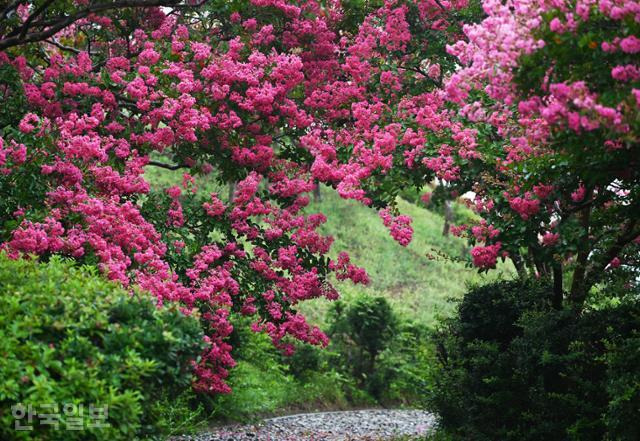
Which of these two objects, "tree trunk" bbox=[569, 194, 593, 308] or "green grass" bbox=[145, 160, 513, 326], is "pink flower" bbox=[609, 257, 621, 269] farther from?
"green grass" bbox=[145, 160, 513, 326]

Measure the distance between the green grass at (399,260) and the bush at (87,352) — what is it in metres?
15.7

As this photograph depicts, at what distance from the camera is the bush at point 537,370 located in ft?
23.0

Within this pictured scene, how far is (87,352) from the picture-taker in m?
4.80

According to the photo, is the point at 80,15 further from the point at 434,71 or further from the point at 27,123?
the point at 434,71

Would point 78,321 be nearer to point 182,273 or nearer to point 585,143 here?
point 585,143

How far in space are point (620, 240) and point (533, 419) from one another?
2.09m

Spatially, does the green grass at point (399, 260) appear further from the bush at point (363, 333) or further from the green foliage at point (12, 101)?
the green foliage at point (12, 101)

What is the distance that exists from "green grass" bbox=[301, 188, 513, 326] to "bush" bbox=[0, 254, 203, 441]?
15732mm

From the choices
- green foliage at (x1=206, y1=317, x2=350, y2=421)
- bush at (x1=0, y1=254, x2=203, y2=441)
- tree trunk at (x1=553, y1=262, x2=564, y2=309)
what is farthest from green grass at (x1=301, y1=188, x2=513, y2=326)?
bush at (x1=0, y1=254, x2=203, y2=441)

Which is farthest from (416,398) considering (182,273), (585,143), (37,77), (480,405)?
(585,143)

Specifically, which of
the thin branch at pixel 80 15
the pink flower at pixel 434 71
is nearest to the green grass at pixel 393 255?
the pink flower at pixel 434 71

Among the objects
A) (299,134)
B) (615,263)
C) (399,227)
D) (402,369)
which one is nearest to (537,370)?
(615,263)

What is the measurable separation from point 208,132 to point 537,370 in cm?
486

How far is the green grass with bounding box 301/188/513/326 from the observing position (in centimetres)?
2355
